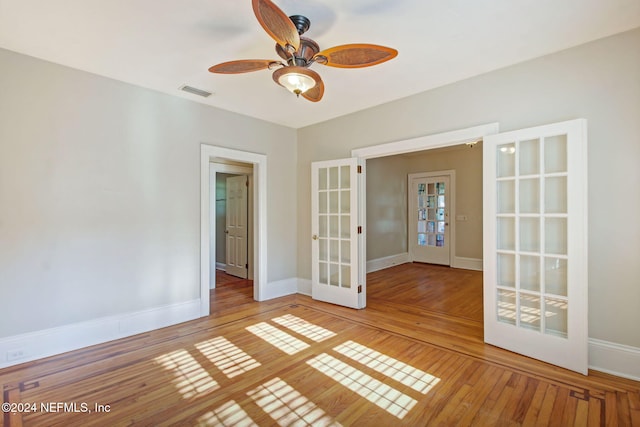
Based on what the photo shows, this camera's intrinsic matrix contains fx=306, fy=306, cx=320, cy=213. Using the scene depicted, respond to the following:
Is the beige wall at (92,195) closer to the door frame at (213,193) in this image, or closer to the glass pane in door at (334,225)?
the door frame at (213,193)

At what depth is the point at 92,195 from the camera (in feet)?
10.0

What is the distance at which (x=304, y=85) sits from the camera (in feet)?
7.44

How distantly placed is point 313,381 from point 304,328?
1.08 m

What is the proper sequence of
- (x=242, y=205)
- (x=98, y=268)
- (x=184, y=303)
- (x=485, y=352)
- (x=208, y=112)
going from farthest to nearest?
(x=242, y=205) < (x=208, y=112) < (x=184, y=303) < (x=98, y=268) < (x=485, y=352)

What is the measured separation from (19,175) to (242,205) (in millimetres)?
3449

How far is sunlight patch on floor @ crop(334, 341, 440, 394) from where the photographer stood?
2330 mm

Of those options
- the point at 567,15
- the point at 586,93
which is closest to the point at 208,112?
the point at 567,15

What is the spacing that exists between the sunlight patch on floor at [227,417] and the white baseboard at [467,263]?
6037 millimetres

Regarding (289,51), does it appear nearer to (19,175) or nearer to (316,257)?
(19,175)

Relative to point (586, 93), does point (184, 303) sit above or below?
below

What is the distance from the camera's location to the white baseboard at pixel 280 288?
180 inches

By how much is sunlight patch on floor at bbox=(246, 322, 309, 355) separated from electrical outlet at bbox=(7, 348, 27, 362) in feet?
6.36

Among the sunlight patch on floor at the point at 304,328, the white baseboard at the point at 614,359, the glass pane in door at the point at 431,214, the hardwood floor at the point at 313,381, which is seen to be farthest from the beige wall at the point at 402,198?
the white baseboard at the point at 614,359

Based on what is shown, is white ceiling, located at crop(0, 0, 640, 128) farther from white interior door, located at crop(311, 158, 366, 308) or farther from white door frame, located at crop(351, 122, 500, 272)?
white interior door, located at crop(311, 158, 366, 308)
